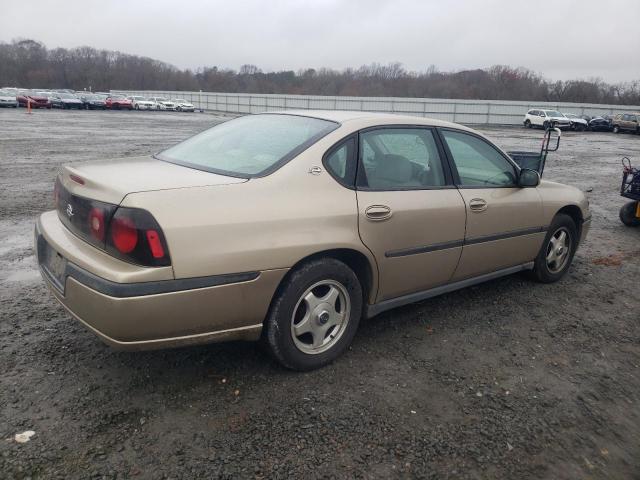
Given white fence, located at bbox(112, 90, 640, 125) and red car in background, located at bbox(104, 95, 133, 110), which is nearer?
white fence, located at bbox(112, 90, 640, 125)

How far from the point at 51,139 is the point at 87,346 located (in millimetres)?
17745

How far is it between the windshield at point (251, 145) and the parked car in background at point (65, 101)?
4992cm

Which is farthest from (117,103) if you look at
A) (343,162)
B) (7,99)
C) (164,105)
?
(343,162)

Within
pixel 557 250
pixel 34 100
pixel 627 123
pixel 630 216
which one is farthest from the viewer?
pixel 34 100

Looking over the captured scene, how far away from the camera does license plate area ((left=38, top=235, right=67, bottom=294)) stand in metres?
2.87

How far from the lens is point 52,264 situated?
10.0ft

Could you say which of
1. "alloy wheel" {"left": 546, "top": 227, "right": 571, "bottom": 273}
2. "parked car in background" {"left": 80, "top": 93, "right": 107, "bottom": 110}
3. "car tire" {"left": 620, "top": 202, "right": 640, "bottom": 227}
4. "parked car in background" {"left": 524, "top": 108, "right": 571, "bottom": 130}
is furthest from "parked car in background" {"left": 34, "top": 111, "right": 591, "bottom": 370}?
"parked car in background" {"left": 80, "top": 93, "right": 107, "bottom": 110}

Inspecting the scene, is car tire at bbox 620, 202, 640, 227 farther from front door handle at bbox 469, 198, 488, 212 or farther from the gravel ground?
front door handle at bbox 469, 198, 488, 212

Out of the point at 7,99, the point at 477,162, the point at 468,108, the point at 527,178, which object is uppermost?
the point at 468,108

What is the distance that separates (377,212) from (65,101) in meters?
51.3

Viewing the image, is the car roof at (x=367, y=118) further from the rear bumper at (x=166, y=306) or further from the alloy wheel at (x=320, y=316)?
the rear bumper at (x=166, y=306)

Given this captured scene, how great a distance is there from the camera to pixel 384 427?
A: 273 cm

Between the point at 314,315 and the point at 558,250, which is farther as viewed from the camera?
the point at 558,250

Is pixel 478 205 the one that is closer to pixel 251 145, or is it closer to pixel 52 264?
pixel 251 145
